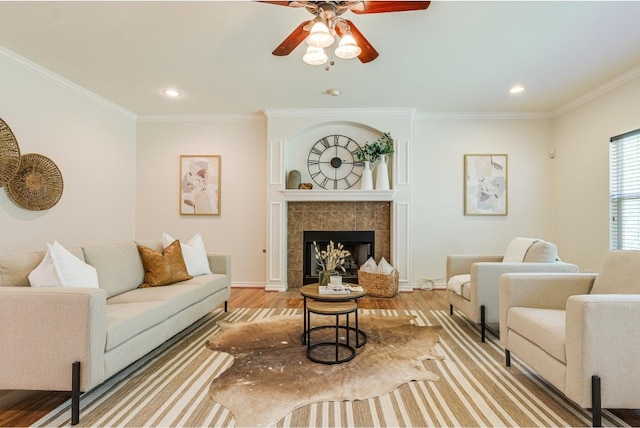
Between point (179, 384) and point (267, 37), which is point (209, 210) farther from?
point (179, 384)

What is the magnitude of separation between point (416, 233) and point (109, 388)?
4.10m

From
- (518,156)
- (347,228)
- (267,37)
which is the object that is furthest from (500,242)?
(267,37)

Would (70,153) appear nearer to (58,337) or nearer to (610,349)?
(58,337)

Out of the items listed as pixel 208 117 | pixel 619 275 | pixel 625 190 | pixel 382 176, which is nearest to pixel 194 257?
pixel 208 117

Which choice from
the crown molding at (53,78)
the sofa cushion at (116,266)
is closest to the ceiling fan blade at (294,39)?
the sofa cushion at (116,266)

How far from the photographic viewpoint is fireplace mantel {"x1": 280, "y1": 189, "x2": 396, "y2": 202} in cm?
467

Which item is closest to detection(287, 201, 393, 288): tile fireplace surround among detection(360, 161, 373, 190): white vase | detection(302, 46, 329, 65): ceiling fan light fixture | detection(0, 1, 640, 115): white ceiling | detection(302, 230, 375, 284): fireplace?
detection(302, 230, 375, 284): fireplace

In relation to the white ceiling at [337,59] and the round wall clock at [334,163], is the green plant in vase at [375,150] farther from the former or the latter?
the white ceiling at [337,59]

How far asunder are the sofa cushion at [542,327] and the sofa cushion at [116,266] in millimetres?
3066

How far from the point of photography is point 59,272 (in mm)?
2100

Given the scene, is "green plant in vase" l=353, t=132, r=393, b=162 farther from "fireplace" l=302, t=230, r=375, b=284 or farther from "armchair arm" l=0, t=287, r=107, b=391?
"armchair arm" l=0, t=287, r=107, b=391

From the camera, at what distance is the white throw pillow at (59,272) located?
6.78 ft

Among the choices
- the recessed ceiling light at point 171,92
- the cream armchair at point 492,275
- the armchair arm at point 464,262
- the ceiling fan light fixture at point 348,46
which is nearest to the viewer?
the ceiling fan light fixture at point 348,46

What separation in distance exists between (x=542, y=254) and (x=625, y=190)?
1654 mm
